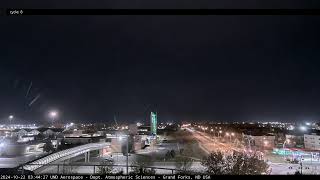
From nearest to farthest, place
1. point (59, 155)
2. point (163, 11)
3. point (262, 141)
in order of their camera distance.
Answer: point (163, 11) → point (59, 155) → point (262, 141)

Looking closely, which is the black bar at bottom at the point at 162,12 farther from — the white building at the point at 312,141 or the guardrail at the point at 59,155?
the white building at the point at 312,141

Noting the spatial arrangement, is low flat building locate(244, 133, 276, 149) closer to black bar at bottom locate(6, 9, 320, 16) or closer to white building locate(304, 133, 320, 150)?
white building locate(304, 133, 320, 150)

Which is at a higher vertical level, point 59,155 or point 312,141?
point 59,155

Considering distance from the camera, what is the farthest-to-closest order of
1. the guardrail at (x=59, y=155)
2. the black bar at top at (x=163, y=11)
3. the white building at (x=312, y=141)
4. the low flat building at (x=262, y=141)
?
the low flat building at (x=262, y=141), the white building at (x=312, y=141), the guardrail at (x=59, y=155), the black bar at top at (x=163, y=11)

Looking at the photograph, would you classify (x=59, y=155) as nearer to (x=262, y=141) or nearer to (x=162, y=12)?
(x=162, y=12)

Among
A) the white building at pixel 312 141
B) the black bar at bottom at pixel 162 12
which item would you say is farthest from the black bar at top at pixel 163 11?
the white building at pixel 312 141

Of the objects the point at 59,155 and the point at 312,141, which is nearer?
the point at 59,155

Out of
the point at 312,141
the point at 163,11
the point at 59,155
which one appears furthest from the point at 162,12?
the point at 312,141

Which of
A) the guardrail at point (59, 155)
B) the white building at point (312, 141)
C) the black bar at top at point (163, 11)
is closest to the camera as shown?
the black bar at top at point (163, 11)

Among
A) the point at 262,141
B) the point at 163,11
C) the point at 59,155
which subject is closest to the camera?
the point at 163,11

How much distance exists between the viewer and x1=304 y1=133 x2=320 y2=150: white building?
72.9m

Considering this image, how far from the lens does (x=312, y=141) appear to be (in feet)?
245

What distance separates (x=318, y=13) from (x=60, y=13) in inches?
120

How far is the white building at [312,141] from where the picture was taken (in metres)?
72.9
